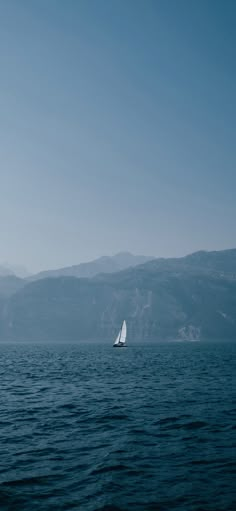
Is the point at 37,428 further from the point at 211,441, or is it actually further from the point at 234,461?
the point at 234,461

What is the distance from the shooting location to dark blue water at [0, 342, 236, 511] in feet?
34.2

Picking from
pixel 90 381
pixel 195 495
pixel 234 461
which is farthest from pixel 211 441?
pixel 90 381

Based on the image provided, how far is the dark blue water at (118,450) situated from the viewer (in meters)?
10.4

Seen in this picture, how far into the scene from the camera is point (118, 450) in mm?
14898

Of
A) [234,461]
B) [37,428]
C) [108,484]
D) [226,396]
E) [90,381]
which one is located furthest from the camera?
[90,381]

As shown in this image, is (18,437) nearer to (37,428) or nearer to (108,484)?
(37,428)

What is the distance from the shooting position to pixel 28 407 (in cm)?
2316

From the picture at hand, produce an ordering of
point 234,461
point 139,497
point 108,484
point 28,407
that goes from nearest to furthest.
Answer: point 139,497
point 108,484
point 234,461
point 28,407

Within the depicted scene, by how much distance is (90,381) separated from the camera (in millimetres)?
35688

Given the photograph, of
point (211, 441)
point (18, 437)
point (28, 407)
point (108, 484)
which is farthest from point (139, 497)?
point (28, 407)

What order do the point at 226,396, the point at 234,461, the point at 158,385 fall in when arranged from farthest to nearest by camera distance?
the point at 158,385
the point at 226,396
the point at 234,461

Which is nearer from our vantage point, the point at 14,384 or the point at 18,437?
the point at 18,437

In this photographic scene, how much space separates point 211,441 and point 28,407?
1202 centimetres

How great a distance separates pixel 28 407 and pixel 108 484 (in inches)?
516
